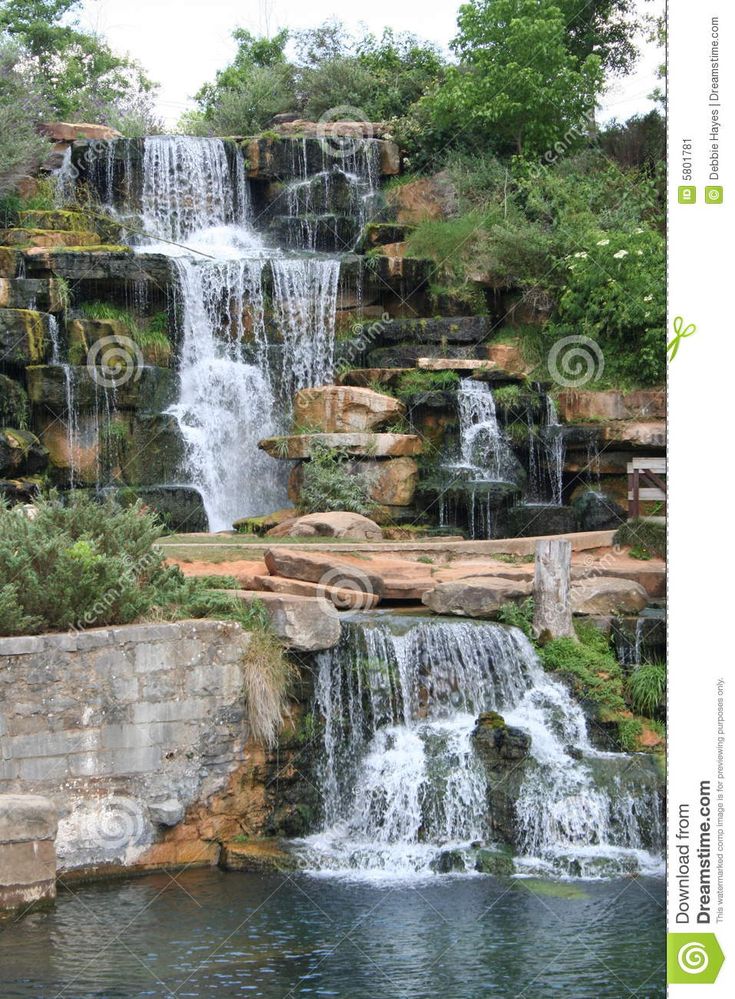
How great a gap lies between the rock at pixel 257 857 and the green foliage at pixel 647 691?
3.44 metres

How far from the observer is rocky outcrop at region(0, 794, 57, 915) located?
27.0 ft

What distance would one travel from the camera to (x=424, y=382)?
766 inches

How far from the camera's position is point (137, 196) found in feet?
78.5

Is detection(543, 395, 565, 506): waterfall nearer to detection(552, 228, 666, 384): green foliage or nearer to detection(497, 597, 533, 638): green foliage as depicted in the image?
detection(552, 228, 666, 384): green foliage

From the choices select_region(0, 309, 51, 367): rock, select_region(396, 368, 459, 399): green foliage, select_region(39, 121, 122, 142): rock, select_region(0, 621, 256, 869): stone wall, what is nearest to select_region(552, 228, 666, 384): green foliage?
select_region(396, 368, 459, 399): green foliage

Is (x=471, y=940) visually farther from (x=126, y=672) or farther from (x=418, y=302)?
(x=418, y=302)

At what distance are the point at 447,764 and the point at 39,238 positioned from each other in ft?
46.5

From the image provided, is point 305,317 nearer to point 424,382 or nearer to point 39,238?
point 424,382

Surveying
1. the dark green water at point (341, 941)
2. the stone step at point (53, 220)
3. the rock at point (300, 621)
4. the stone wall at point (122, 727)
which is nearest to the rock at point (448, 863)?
the dark green water at point (341, 941)

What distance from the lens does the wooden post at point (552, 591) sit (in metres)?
11.5

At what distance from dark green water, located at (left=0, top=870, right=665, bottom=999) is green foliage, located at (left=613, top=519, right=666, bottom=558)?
Result: 5844mm

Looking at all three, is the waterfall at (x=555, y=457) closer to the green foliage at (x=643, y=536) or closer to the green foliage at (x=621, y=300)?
the green foliage at (x=621, y=300)
